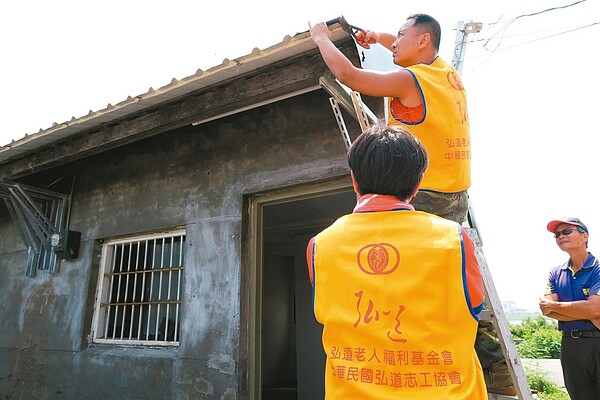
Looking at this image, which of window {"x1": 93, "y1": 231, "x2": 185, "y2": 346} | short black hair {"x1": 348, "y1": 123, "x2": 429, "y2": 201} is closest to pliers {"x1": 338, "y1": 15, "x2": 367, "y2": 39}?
short black hair {"x1": 348, "y1": 123, "x2": 429, "y2": 201}

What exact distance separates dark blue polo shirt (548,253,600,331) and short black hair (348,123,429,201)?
2.56 metres

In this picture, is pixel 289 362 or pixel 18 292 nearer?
pixel 18 292

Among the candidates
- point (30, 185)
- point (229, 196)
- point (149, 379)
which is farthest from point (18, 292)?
point (229, 196)

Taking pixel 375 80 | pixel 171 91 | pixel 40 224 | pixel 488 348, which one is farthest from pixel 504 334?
pixel 40 224

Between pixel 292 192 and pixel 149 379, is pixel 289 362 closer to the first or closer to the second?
pixel 149 379

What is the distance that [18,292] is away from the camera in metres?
5.88

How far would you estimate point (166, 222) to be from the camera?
15.5ft

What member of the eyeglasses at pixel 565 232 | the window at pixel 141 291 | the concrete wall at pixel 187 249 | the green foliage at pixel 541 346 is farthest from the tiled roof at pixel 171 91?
the green foliage at pixel 541 346

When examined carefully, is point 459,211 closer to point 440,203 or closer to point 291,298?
point 440,203

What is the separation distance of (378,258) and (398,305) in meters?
0.14

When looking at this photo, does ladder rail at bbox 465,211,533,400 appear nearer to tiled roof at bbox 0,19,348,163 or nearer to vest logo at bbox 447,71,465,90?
vest logo at bbox 447,71,465,90

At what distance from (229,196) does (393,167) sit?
3.25m

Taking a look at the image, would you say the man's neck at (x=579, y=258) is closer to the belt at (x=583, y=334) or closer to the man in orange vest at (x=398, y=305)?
the belt at (x=583, y=334)

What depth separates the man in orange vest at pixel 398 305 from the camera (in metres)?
1.07
